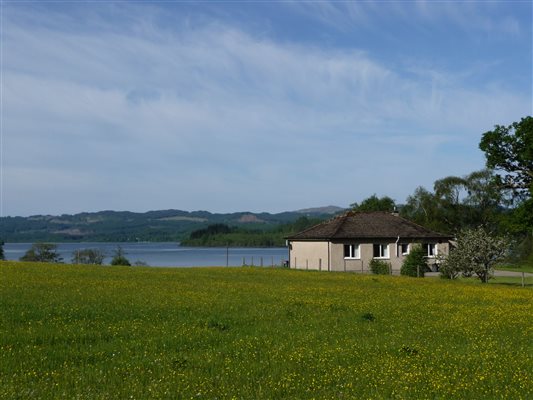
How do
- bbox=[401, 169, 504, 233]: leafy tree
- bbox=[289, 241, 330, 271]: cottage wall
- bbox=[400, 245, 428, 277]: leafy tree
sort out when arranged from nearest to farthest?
bbox=[400, 245, 428, 277]: leafy tree → bbox=[289, 241, 330, 271]: cottage wall → bbox=[401, 169, 504, 233]: leafy tree

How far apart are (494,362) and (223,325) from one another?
739 cm

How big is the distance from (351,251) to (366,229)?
3.41 metres

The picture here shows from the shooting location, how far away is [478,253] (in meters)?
47.9

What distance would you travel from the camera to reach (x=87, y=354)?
13.2 metres

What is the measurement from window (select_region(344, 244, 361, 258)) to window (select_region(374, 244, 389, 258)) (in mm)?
2186

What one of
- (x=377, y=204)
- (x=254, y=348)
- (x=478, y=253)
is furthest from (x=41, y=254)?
(x=254, y=348)

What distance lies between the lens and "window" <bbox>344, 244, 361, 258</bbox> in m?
66.8

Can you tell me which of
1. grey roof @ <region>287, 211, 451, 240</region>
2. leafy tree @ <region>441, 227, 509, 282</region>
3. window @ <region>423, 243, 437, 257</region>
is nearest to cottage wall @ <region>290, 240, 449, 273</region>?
window @ <region>423, 243, 437, 257</region>

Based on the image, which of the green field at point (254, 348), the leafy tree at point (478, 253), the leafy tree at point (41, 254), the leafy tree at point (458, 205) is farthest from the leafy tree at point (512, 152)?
the leafy tree at point (41, 254)

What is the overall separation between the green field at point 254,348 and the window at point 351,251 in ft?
136

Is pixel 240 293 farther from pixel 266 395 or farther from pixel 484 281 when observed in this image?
pixel 484 281

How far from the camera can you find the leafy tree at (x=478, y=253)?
156 feet

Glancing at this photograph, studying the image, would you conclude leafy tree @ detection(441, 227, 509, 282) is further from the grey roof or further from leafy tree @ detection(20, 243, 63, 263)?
leafy tree @ detection(20, 243, 63, 263)

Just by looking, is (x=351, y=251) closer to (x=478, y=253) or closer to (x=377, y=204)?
(x=478, y=253)
